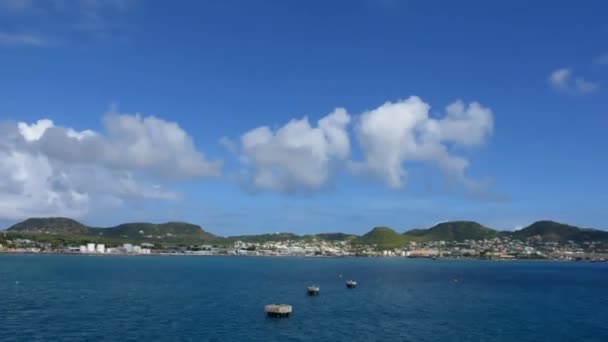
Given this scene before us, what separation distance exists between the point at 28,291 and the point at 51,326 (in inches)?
1881

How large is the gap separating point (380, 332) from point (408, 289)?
216 feet

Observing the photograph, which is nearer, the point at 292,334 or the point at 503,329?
the point at 292,334

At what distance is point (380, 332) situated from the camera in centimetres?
7650

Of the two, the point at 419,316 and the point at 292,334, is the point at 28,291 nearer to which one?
the point at 292,334

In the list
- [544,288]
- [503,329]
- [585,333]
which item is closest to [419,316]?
[503,329]

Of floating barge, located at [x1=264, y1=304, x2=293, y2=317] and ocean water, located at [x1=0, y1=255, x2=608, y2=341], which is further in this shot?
floating barge, located at [x1=264, y1=304, x2=293, y2=317]

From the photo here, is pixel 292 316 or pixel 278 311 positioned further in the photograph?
pixel 292 316

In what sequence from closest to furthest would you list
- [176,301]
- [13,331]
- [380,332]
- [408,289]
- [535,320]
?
[13,331], [380,332], [535,320], [176,301], [408,289]

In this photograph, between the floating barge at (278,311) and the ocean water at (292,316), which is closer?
the ocean water at (292,316)

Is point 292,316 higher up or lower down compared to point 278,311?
lower down

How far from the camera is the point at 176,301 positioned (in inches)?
4146

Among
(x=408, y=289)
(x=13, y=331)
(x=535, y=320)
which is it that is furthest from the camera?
(x=408, y=289)

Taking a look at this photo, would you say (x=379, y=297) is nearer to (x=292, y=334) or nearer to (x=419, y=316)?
(x=419, y=316)

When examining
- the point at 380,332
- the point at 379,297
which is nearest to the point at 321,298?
A: the point at 379,297
